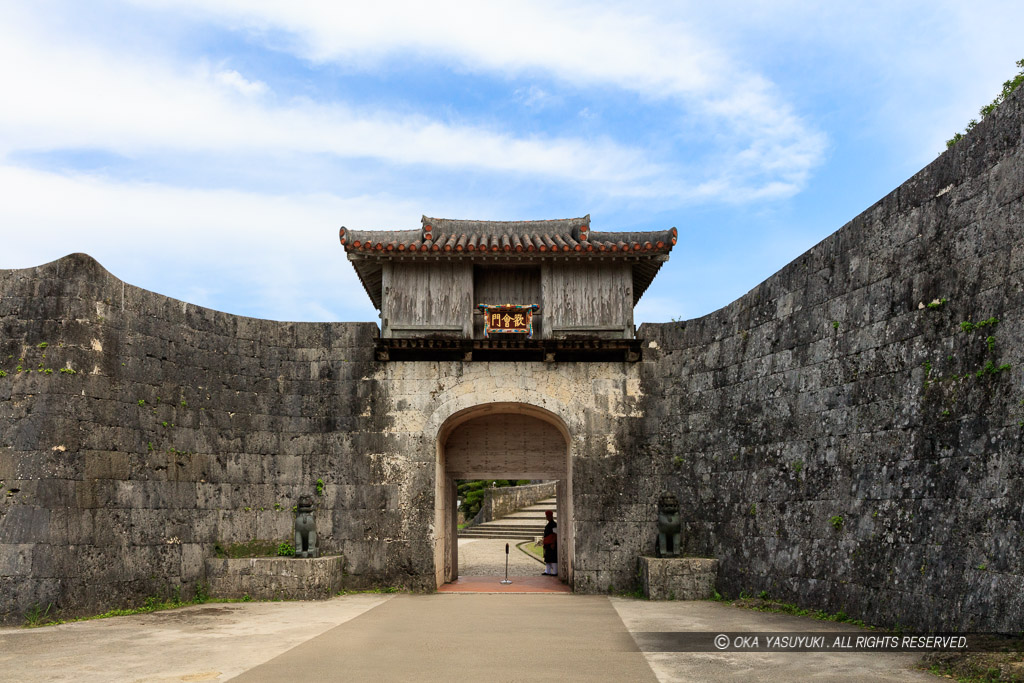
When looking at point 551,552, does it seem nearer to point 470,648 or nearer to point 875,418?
point 875,418

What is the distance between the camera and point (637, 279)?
55.7 ft

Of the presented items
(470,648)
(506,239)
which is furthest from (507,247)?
(470,648)

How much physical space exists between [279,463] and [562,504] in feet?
22.2

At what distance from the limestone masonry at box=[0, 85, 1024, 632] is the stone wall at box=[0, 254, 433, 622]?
0.13 ft

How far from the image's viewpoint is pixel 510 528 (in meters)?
30.0

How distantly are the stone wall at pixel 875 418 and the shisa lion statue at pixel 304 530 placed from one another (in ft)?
18.1

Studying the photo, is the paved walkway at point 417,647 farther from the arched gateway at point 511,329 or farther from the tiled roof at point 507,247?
the tiled roof at point 507,247

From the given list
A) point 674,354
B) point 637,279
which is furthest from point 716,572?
point 637,279

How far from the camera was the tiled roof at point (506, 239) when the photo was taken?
49.4 feet

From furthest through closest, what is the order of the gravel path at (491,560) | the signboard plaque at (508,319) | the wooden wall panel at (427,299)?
the gravel path at (491,560)
the wooden wall panel at (427,299)
the signboard plaque at (508,319)

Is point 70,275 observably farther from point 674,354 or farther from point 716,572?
point 716,572

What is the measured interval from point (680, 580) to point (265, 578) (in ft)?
23.9

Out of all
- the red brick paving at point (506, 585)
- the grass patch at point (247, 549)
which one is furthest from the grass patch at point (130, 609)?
the red brick paving at point (506, 585)

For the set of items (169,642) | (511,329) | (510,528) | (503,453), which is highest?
(511,329)
